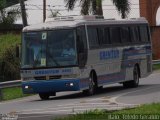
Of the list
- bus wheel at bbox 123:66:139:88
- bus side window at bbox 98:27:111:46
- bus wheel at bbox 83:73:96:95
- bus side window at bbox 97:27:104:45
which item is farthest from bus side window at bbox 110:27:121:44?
bus wheel at bbox 83:73:96:95

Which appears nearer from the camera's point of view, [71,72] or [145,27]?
[71,72]

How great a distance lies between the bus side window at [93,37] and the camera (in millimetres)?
27172

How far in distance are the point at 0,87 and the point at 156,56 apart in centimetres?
3556

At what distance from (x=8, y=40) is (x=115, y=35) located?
16267 mm

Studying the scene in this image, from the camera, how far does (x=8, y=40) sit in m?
44.6

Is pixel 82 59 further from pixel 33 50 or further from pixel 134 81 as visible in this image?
pixel 134 81

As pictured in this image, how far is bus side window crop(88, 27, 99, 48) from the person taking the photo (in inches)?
1070

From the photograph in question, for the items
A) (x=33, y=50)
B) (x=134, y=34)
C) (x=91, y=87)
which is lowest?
(x=91, y=87)

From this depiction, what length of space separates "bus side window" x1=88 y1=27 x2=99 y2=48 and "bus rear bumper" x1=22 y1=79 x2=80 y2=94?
194 cm

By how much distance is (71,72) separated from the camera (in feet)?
85.1

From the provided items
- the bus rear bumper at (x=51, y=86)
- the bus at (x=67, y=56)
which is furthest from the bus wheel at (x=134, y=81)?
the bus rear bumper at (x=51, y=86)

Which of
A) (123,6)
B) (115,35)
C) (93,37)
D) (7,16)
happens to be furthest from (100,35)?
(7,16)

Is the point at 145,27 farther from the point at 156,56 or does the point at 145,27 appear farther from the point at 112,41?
the point at 156,56

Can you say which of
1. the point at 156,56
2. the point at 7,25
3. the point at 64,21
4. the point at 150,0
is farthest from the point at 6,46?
the point at 150,0
